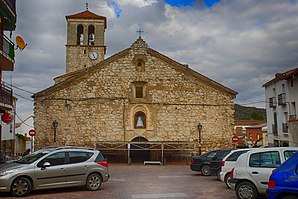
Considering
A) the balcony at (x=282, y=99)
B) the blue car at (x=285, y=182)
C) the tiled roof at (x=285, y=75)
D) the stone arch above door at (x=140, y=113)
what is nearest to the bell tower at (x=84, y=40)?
the stone arch above door at (x=140, y=113)

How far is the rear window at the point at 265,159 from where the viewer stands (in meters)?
9.47

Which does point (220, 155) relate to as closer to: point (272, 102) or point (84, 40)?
point (272, 102)

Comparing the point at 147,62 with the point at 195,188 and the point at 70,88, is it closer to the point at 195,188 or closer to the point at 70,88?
the point at 70,88

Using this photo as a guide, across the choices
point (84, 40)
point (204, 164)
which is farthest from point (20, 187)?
point (84, 40)

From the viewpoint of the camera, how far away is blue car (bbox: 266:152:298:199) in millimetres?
6829

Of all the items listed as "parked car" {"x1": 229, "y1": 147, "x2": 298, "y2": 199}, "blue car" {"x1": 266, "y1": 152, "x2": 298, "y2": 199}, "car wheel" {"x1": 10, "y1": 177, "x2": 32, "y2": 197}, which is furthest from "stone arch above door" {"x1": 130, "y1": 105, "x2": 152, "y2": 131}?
"blue car" {"x1": 266, "y1": 152, "x2": 298, "y2": 199}

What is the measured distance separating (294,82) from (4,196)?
25.8 metres

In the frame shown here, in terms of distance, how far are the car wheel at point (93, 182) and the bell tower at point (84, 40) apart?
2865 centimetres

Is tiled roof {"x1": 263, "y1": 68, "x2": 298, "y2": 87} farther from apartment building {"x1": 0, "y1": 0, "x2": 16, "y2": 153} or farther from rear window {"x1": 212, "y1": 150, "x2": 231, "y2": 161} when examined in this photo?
apartment building {"x1": 0, "y1": 0, "x2": 16, "y2": 153}

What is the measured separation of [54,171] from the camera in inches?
436

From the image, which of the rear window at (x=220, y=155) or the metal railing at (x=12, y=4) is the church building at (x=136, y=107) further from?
the rear window at (x=220, y=155)

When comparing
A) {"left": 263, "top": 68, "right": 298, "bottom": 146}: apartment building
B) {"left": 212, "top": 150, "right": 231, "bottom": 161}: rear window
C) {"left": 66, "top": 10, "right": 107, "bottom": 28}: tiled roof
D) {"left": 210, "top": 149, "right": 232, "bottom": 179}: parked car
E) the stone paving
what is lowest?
the stone paving

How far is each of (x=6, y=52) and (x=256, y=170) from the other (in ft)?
39.2

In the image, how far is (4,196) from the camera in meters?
10.4
